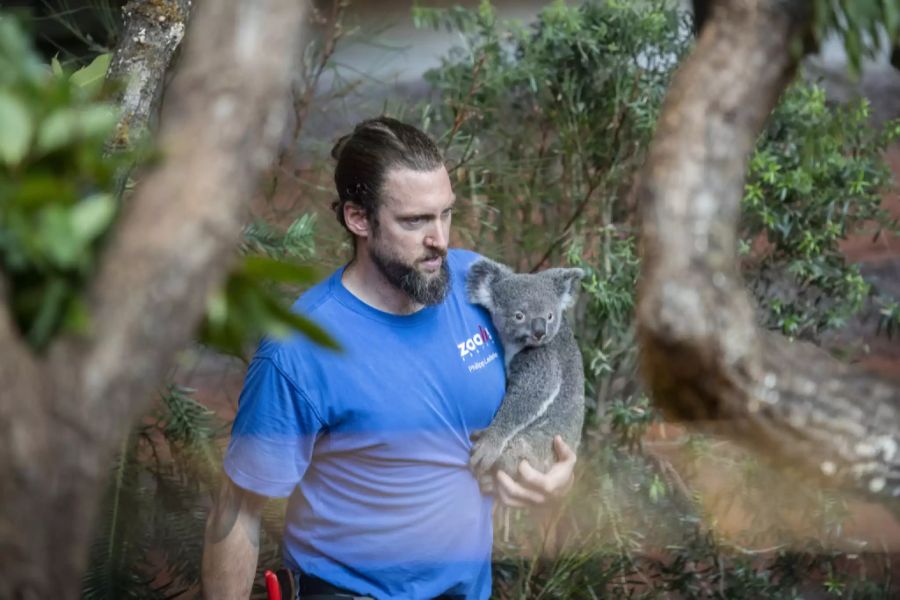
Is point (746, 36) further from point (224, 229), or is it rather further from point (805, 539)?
point (805, 539)

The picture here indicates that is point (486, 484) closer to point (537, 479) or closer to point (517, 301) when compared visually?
point (537, 479)

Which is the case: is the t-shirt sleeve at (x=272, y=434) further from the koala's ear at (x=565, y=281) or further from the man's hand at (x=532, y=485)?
the koala's ear at (x=565, y=281)

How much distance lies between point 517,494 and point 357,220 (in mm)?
660

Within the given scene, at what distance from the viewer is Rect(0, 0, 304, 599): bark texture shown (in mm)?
943

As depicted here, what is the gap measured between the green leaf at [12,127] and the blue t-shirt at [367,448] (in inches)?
55.4

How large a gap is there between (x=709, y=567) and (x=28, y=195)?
10.6 ft

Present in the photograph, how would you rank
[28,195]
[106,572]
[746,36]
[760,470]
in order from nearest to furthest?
[28,195] < [746,36] < [106,572] < [760,470]

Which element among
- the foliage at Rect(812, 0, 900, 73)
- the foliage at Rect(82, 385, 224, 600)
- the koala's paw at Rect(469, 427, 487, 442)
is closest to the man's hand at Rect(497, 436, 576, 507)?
Answer: the koala's paw at Rect(469, 427, 487, 442)

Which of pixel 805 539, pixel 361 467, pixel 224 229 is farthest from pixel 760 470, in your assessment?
pixel 224 229

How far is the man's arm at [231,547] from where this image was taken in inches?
95.8

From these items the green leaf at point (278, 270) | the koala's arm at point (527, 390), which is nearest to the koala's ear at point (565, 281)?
the koala's arm at point (527, 390)

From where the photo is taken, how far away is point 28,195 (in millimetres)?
956

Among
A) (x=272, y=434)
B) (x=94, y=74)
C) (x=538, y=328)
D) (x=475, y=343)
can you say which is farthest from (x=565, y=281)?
(x=94, y=74)

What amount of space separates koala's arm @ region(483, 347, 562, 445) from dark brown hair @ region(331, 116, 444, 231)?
1.80ft
